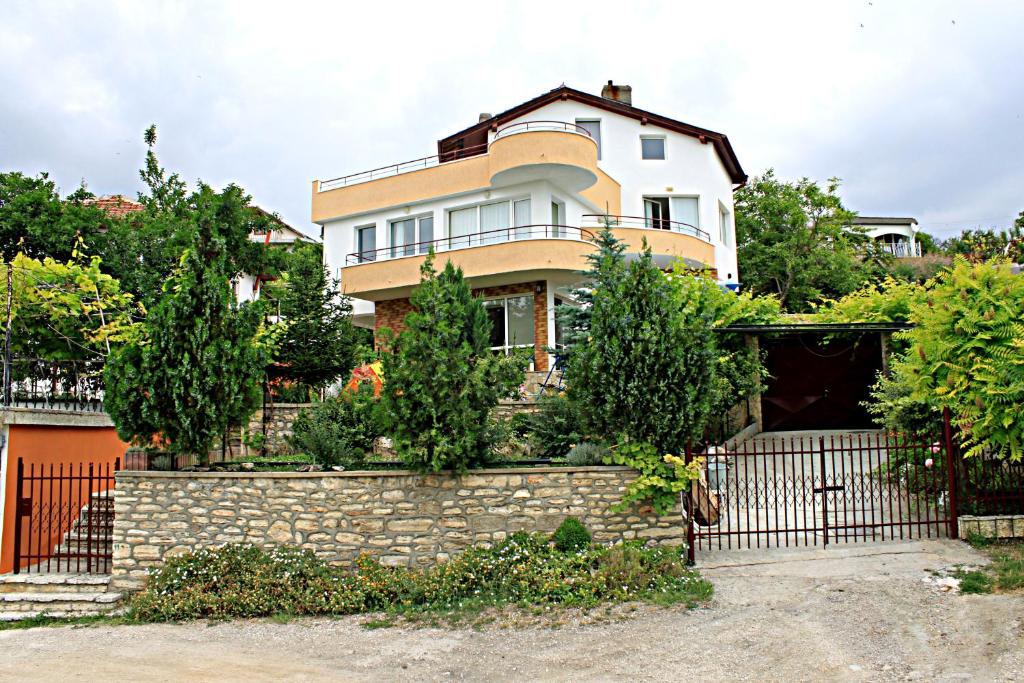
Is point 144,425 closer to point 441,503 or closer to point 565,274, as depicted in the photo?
point 441,503

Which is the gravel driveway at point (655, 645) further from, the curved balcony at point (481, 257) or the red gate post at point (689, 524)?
the curved balcony at point (481, 257)

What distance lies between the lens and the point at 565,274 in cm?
2027

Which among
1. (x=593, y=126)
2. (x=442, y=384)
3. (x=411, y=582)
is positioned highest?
(x=593, y=126)

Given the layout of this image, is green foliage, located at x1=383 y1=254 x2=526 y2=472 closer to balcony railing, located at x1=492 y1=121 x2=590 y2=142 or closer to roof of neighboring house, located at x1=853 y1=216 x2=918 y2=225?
balcony railing, located at x1=492 y1=121 x2=590 y2=142

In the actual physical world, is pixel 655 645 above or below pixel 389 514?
below

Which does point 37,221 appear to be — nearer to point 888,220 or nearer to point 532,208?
point 532,208

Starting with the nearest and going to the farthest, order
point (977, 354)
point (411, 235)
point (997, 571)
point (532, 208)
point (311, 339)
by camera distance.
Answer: point (997, 571) → point (977, 354) → point (311, 339) → point (532, 208) → point (411, 235)

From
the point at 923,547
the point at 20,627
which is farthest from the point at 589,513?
the point at 20,627

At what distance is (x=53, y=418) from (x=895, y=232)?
202 feet

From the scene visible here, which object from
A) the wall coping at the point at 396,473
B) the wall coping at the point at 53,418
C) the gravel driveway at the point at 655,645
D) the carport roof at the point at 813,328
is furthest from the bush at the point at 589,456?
the wall coping at the point at 53,418

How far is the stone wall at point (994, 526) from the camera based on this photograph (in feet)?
32.2

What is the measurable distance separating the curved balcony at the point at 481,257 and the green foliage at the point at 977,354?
1013 cm

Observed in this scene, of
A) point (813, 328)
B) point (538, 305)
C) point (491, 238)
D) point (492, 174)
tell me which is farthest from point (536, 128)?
point (813, 328)

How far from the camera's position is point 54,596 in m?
9.45
